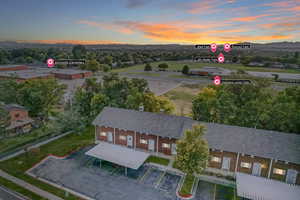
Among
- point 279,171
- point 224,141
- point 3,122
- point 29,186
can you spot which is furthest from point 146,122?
point 3,122

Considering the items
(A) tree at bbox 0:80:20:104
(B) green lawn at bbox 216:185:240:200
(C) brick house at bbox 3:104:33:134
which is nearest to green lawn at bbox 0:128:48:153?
(C) brick house at bbox 3:104:33:134

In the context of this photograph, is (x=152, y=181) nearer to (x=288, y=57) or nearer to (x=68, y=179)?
(x=68, y=179)

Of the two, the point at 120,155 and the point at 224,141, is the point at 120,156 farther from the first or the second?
the point at 224,141

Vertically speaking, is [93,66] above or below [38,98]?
above

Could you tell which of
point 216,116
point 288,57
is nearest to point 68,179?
point 216,116

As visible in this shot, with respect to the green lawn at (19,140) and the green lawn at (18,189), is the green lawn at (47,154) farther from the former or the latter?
the green lawn at (19,140)

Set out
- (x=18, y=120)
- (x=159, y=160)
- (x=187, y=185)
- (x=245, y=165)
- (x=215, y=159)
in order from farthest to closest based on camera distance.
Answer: (x=18, y=120) → (x=159, y=160) → (x=215, y=159) → (x=245, y=165) → (x=187, y=185)

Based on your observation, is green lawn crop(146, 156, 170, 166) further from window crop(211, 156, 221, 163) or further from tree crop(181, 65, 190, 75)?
tree crop(181, 65, 190, 75)
